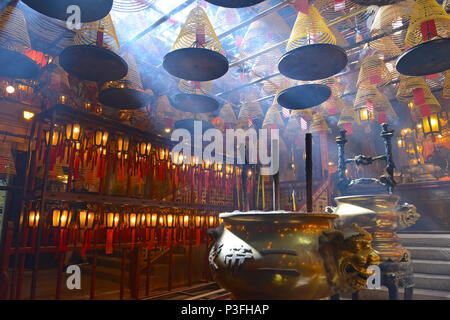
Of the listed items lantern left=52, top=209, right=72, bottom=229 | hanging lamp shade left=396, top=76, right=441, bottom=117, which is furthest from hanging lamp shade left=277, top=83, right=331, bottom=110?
lantern left=52, top=209, right=72, bottom=229

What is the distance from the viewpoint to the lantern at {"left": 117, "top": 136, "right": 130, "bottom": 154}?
4.39m

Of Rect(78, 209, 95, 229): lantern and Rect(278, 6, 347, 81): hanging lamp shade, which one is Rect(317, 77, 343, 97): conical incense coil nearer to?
Rect(278, 6, 347, 81): hanging lamp shade

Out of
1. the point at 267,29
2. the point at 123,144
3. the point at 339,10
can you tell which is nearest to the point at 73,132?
the point at 123,144

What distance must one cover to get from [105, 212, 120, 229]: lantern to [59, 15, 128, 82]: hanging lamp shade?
2430 mm

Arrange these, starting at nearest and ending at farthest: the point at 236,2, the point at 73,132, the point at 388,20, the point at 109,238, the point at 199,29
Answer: the point at 236,2
the point at 199,29
the point at 388,20
the point at 73,132
the point at 109,238

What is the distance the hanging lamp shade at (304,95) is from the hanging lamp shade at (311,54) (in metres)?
0.13

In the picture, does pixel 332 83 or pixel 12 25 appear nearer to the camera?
pixel 12 25

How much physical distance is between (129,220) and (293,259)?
158 inches

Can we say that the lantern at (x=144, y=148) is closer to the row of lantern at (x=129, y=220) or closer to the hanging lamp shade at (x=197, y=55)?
the row of lantern at (x=129, y=220)

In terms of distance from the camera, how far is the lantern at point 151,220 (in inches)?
180

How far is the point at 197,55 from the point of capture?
209cm

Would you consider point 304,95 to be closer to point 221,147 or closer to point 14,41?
point 14,41

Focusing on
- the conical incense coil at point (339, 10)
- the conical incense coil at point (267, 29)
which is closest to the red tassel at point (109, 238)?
the conical incense coil at point (267, 29)
